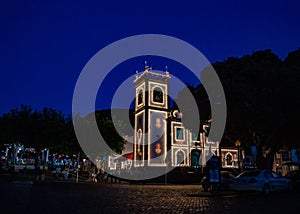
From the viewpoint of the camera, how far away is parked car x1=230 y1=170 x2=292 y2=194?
15455 mm

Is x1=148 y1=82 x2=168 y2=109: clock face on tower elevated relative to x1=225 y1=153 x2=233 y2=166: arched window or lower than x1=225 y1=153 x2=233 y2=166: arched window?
elevated

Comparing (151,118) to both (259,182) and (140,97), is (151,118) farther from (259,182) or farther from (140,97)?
(259,182)

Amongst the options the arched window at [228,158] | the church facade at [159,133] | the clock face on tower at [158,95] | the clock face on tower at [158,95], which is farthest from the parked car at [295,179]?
the arched window at [228,158]

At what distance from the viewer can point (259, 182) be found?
50.6 ft

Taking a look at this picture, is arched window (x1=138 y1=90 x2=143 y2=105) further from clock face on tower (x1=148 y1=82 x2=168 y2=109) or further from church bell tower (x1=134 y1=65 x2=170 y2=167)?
clock face on tower (x1=148 y1=82 x2=168 y2=109)

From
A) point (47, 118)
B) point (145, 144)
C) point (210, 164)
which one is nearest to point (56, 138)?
point (47, 118)

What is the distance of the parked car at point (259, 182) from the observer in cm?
1545

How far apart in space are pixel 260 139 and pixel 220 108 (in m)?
4.66

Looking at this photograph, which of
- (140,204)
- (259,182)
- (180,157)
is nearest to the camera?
(140,204)

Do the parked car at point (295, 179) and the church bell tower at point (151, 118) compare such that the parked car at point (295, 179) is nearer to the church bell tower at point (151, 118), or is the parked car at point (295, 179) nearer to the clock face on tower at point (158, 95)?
the church bell tower at point (151, 118)

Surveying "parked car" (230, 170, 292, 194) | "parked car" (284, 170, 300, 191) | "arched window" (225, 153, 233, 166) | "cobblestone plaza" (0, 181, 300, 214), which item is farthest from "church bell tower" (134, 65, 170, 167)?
"cobblestone plaza" (0, 181, 300, 214)

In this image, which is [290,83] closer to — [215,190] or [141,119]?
[215,190]

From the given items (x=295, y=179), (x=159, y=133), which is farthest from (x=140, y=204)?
(x=159, y=133)

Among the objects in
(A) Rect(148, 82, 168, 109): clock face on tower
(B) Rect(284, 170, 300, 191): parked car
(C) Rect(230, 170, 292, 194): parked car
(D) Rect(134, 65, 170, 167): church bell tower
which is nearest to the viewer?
(C) Rect(230, 170, 292, 194): parked car
